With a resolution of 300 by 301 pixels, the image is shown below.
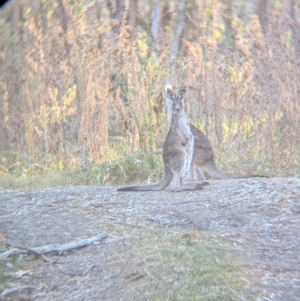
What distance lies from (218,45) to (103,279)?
5653 millimetres

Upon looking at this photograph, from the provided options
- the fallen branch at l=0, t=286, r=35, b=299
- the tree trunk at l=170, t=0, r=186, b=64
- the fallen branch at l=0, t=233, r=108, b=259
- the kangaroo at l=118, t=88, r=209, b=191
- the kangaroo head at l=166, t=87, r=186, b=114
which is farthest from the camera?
the tree trunk at l=170, t=0, r=186, b=64

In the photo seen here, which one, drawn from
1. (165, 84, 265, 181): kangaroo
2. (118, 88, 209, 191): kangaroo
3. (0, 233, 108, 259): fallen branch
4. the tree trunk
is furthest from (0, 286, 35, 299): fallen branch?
the tree trunk

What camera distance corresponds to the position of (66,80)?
8219mm

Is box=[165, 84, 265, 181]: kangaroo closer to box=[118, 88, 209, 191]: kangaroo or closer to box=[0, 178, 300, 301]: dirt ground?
box=[118, 88, 209, 191]: kangaroo

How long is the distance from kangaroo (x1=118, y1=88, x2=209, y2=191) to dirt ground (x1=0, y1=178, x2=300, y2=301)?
175 mm

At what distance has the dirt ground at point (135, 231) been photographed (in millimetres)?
3709

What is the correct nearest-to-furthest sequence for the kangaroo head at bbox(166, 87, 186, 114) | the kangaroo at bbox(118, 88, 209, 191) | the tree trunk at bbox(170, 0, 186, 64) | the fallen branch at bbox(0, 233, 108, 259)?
the fallen branch at bbox(0, 233, 108, 259), the kangaroo at bbox(118, 88, 209, 191), the kangaroo head at bbox(166, 87, 186, 114), the tree trunk at bbox(170, 0, 186, 64)

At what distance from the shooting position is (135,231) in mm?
4695

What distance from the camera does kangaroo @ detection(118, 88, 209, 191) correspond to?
606 centimetres

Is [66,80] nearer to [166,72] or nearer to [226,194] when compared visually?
[166,72]

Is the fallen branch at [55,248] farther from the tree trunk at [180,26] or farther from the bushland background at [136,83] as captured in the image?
the tree trunk at [180,26]

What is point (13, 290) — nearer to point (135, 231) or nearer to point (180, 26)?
point (135, 231)

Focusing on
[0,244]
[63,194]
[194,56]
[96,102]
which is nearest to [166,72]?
[194,56]

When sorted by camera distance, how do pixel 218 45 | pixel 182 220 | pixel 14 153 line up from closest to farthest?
pixel 182 220, pixel 14 153, pixel 218 45
